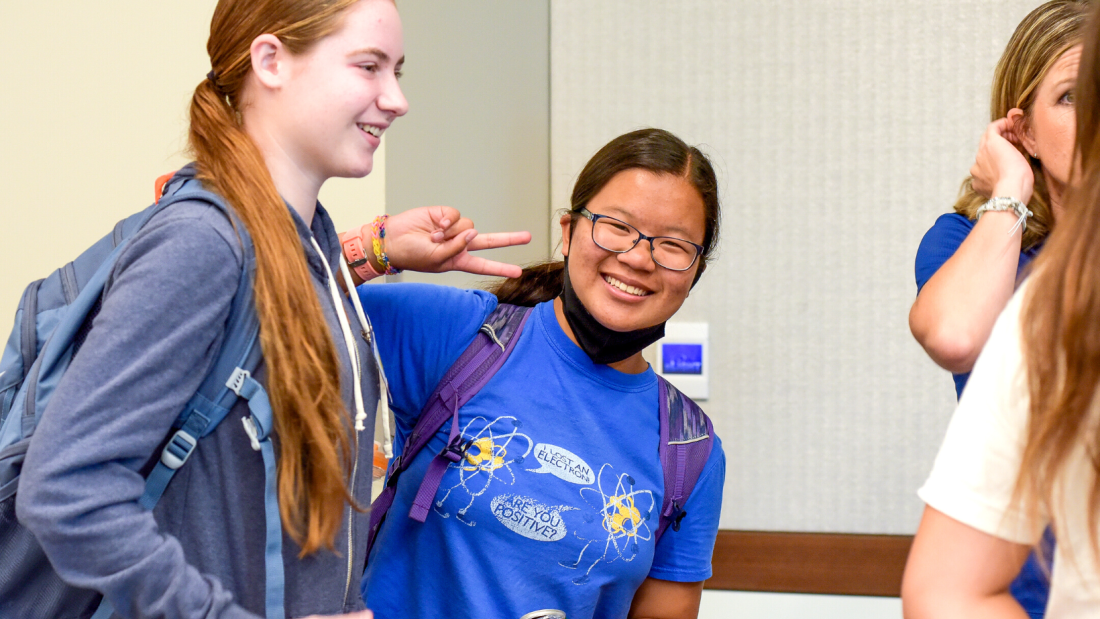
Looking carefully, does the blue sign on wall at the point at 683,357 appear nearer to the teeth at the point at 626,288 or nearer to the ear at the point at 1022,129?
the teeth at the point at 626,288

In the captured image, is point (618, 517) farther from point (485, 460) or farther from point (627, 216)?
point (627, 216)

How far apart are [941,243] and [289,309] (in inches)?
34.7

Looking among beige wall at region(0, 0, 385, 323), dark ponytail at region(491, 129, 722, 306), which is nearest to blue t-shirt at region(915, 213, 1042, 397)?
dark ponytail at region(491, 129, 722, 306)

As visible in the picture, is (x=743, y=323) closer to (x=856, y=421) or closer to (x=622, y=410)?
(x=856, y=421)

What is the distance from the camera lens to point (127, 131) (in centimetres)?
168

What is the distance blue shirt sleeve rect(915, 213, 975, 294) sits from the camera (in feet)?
3.98

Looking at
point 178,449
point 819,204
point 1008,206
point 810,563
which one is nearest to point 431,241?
point 178,449

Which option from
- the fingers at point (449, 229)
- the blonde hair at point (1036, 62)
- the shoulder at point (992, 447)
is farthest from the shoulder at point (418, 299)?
the shoulder at point (992, 447)

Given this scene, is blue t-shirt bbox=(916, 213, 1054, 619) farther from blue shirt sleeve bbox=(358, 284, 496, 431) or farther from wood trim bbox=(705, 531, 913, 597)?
wood trim bbox=(705, 531, 913, 597)

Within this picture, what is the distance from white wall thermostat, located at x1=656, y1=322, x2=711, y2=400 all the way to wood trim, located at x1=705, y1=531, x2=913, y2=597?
0.36 metres

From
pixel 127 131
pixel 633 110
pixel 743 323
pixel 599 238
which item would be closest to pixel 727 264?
pixel 743 323

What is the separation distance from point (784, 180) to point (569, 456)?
3.60ft

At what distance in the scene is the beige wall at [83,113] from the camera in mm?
1662

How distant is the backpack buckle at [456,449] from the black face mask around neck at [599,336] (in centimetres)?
24
